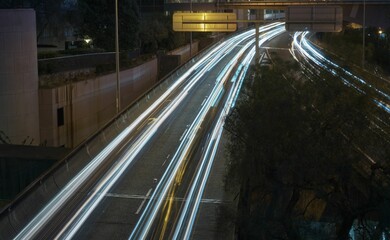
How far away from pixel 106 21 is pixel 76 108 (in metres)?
15.3

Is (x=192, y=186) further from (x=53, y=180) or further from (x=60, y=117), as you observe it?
(x=60, y=117)

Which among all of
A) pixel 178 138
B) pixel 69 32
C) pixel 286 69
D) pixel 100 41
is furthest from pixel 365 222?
pixel 69 32

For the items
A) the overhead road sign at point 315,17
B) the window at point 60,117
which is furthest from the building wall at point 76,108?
the overhead road sign at point 315,17

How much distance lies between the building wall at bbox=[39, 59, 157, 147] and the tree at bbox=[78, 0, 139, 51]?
6445mm

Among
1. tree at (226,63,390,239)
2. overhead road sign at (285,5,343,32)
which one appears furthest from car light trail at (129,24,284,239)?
overhead road sign at (285,5,343,32)

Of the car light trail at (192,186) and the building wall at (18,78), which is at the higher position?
the building wall at (18,78)

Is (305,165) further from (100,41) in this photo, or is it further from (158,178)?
(100,41)

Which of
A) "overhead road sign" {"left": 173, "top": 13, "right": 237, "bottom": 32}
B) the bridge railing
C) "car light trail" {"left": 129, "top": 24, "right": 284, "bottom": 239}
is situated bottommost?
"car light trail" {"left": 129, "top": 24, "right": 284, "bottom": 239}

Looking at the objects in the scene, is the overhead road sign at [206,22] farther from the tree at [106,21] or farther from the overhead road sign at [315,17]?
the tree at [106,21]

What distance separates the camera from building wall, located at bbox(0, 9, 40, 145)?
31000mm

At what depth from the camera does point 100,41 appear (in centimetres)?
4981

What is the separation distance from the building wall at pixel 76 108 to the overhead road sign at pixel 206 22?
6624mm

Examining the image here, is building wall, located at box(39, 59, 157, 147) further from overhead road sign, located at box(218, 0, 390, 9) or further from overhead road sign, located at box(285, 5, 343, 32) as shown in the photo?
overhead road sign, located at box(218, 0, 390, 9)

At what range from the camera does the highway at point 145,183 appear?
53.1 ft
